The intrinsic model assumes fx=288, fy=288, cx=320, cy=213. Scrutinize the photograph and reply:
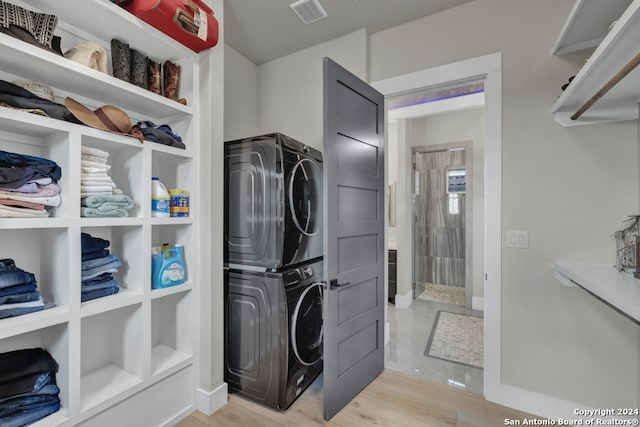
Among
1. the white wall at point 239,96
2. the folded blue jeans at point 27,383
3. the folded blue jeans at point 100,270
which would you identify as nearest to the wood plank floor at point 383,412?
the folded blue jeans at point 27,383

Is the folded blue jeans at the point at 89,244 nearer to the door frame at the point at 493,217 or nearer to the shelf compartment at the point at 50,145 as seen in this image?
the shelf compartment at the point at 50,145

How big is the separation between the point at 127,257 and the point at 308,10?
7.12ft

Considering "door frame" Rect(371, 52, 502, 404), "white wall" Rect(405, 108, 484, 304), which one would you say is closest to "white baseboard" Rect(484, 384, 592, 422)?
"door frame" Rect(371, 52, 502, 404)

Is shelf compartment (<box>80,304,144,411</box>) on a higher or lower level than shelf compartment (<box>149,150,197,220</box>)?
lower

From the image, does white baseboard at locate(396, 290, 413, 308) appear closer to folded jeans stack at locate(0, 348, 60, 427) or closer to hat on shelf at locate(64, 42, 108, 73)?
folded jeans stack at locate(0, 348, 60, 427)

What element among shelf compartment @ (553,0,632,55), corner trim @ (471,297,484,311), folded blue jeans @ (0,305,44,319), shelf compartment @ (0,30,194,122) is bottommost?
corner trim @ (471,297,484,311)

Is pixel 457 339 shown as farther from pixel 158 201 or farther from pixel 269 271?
pixel 158 201

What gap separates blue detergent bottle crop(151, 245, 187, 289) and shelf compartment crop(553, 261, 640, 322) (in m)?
2.11

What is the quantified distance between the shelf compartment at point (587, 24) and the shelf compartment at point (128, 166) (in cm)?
241

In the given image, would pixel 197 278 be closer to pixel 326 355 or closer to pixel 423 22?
pixel 326 355

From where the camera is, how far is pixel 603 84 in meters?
1.41

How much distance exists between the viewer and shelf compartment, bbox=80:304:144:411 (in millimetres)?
1544

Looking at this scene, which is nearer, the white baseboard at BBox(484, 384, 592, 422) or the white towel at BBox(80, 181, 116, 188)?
the white towel at BBox(80, 181, 116, 188)

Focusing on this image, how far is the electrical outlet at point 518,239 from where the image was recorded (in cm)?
192
